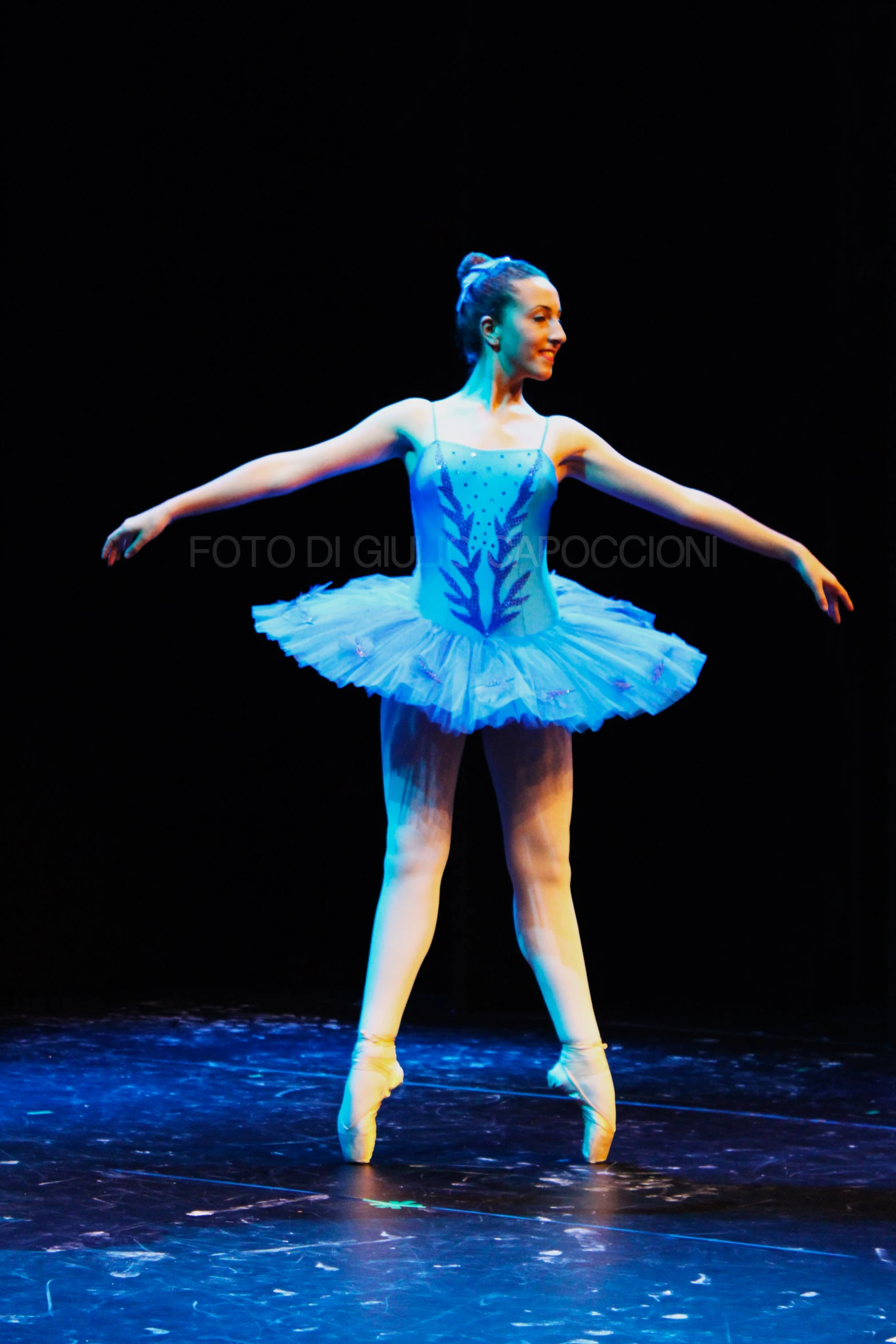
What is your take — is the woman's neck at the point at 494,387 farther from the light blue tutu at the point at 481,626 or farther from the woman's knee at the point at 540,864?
the woman's knee at the point at 540,864

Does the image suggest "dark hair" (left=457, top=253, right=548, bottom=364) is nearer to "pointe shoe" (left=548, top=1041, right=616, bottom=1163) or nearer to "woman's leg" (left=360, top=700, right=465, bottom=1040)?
"woman's leg" (left=360, top=700, right=465, bottom=1040)

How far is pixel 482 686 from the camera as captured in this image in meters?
2.22

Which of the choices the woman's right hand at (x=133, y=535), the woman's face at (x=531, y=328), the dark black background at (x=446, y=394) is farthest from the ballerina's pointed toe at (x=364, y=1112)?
the dark black background at (x=446, y=394)

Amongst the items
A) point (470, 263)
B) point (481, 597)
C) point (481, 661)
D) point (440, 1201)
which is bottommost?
point (440, 1201)

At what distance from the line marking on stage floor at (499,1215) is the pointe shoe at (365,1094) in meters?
0.17

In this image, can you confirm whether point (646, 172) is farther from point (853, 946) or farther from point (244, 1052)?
point (244, 1052)

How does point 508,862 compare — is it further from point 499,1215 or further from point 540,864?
point 499,1215

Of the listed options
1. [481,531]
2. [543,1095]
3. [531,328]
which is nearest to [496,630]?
[481,531]

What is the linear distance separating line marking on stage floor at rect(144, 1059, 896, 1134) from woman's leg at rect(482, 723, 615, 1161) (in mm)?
426

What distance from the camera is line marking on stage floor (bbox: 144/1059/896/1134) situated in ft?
8.57

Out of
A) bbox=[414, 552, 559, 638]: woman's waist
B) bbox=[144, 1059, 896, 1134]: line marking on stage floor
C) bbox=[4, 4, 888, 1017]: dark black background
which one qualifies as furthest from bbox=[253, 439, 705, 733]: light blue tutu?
bbox=[4, 4, 888, 1017]: dark black background

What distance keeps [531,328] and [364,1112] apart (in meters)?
1.20

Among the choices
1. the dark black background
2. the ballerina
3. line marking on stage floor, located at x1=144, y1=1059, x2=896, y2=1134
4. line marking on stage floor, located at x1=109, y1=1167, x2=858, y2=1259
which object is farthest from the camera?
the dark black background

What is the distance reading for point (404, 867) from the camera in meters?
2.35
